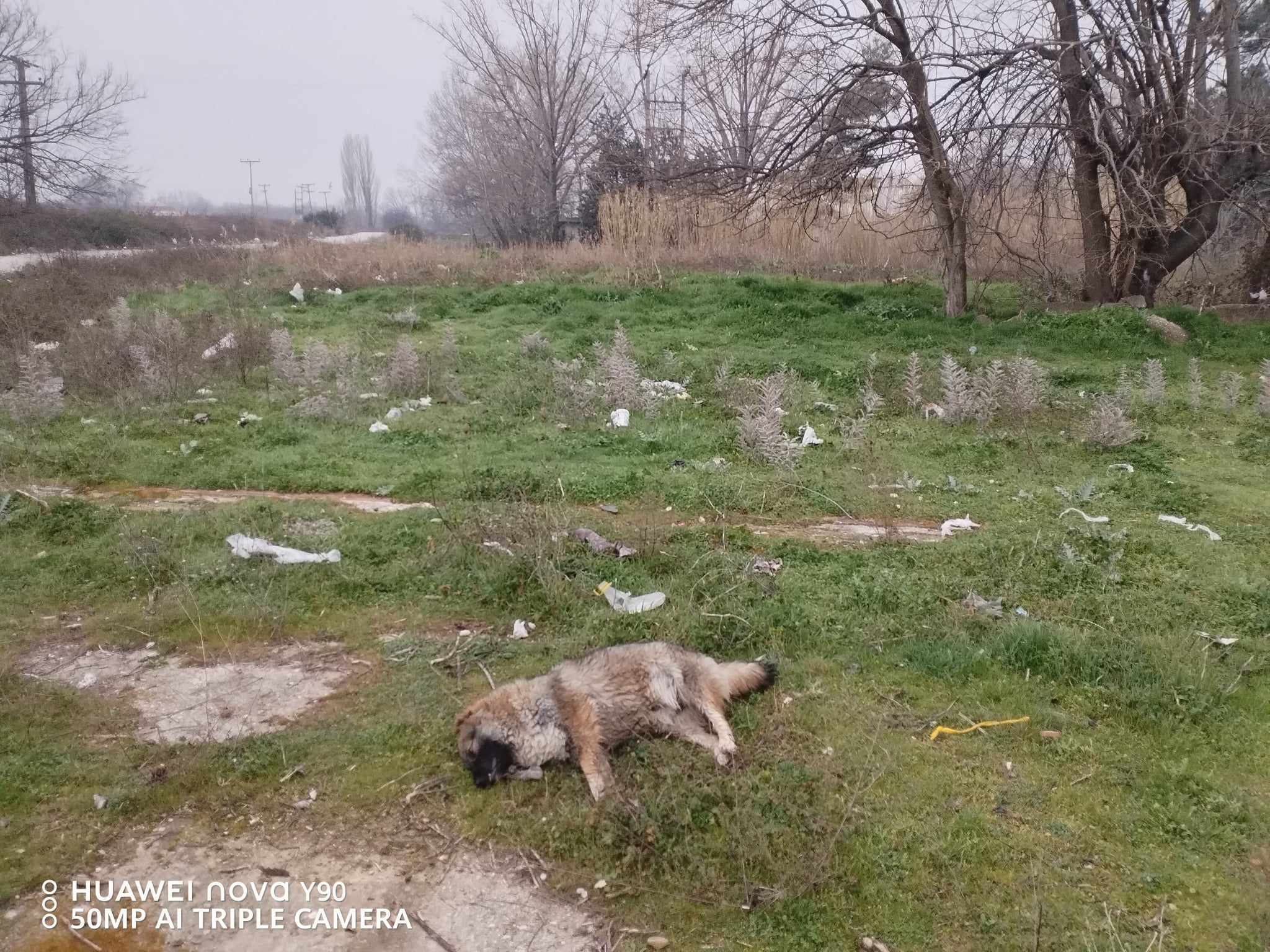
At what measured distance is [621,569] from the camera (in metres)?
4.98

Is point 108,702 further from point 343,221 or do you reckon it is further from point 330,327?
point 343,221

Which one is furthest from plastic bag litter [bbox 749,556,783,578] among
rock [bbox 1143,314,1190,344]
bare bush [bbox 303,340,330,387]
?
rock [bbox 1143,314,1190,344]

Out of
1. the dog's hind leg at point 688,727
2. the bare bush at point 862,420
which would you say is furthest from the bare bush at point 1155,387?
the dog's hind leg at point 688,727

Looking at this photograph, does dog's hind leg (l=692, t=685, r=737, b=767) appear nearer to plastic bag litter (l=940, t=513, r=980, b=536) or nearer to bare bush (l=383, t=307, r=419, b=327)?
plastic bag litter (l=940, t=513, r=980, b=536)

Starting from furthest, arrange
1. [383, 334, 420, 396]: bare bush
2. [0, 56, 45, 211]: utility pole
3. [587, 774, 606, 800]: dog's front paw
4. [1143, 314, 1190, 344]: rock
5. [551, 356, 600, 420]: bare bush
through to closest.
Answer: [0, 56, 45, 211]: utility pole < [1143, 314, 1190, 344]: rock < [383, 334, 420, 396]: bare bush < [551, 356, 600, 420]: bare bush < [587, 774, 606, 800]: dog's front paw

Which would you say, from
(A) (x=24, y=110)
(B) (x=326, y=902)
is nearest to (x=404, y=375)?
(B) (x=326, y=902)

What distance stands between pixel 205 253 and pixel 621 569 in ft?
64.1

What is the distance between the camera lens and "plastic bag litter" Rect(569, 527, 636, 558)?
5164mm

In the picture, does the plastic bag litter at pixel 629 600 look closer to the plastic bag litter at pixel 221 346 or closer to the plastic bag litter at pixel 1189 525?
the plastic bag litter at pixel 1189 525

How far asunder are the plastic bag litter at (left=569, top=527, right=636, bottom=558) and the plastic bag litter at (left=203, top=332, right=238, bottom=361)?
7.24 m

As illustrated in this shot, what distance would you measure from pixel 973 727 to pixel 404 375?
24.3ft

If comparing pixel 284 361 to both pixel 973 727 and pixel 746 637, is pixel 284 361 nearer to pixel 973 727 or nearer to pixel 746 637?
pixel 746 637

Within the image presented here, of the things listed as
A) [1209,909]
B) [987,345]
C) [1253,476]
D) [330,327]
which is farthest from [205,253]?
[1209,909]

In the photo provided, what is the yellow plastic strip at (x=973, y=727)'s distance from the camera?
11.8 ft
